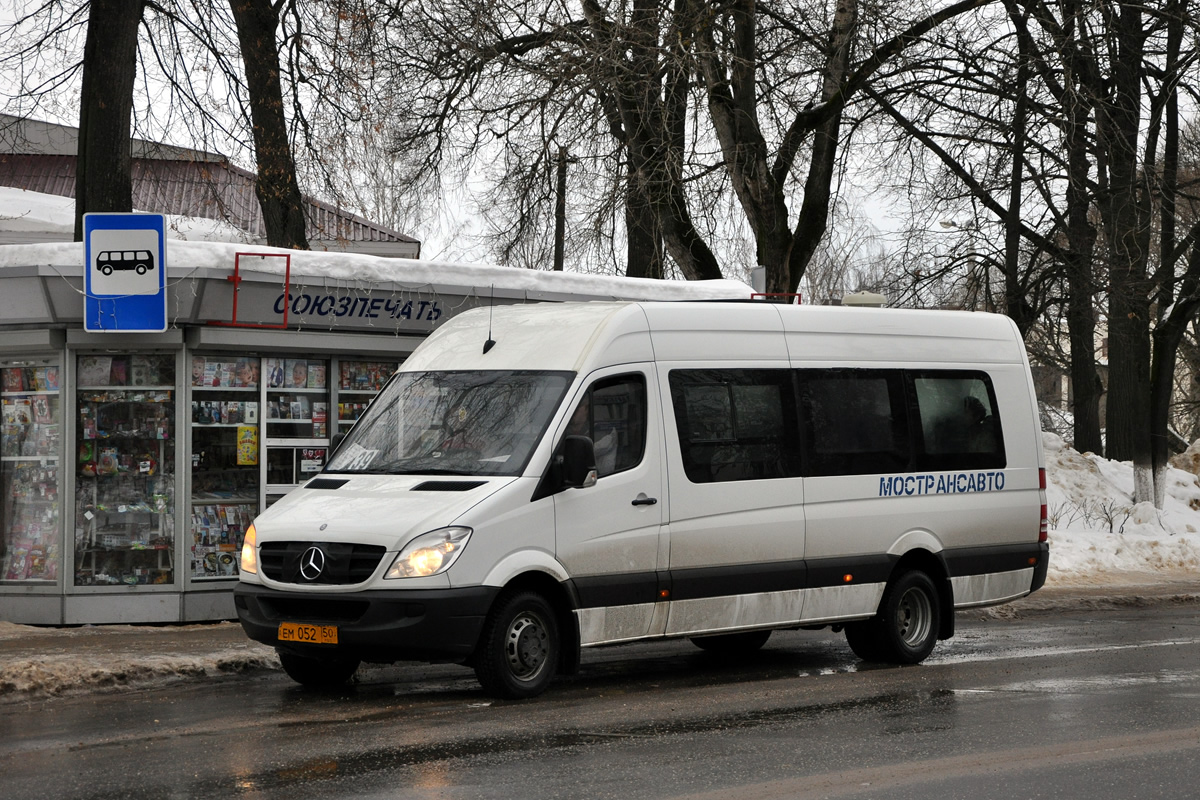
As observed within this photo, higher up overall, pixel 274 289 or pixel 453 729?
pixel 274 289

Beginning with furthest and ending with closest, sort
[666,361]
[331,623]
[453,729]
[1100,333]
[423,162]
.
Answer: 1. [1100,333]
2. [423,162]
3. [666,361]
4. [331,623]
5. [453,729]

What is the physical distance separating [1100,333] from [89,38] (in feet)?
65.0

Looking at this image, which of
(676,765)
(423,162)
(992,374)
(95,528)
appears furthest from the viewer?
(423,162)

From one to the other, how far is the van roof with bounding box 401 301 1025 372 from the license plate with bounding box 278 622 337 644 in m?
2.05

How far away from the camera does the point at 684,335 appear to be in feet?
31.6

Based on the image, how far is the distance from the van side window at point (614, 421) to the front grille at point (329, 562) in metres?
1.48

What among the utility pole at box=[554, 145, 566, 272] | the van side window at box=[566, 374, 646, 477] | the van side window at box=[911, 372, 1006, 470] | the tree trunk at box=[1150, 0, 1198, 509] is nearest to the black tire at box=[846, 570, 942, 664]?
the van side window at box=[911, 372, 1006, 470]

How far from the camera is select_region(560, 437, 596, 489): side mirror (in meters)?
8.48

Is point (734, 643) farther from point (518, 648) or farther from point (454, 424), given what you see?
point (454, 424)

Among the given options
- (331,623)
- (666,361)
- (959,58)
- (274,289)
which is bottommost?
(331,623)

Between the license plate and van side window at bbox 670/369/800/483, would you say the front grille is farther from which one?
van side window at bbox 670/369/800/483

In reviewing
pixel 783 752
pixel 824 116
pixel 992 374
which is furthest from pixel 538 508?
pixel 824 116

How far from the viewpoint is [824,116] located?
60.4 ft

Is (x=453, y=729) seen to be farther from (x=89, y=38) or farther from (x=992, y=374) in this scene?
(x=89, y=38)
